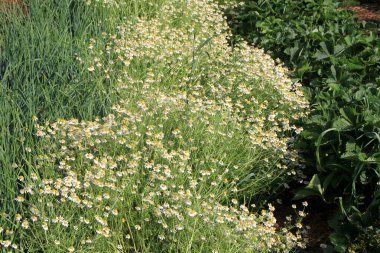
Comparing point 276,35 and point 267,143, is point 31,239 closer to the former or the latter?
point 267,143

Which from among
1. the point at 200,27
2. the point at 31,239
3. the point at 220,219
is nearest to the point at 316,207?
the point at 220,219

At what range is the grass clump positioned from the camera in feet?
9.98

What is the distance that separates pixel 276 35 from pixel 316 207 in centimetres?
229

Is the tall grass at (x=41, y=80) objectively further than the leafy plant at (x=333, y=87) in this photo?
No

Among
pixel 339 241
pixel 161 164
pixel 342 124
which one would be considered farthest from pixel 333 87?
pixel 161 164

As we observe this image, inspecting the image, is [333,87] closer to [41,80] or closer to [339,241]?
[339,241]

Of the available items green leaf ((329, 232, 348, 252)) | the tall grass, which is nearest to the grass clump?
the tall grass

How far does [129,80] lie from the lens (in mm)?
4309

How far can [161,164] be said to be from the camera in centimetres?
344

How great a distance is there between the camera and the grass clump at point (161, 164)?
3041mm

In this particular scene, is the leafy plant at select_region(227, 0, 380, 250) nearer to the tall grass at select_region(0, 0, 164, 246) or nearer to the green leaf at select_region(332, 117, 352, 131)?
the green leaf at select_region(332, 117, 352, 131)

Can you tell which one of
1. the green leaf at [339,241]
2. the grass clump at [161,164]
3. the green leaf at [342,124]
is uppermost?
the green leaf at [342,124]

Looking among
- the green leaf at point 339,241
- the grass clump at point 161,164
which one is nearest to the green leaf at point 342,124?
the grass clump at point 161,164

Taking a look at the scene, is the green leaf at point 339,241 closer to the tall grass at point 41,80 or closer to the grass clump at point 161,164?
the grass clump at point 161,164
